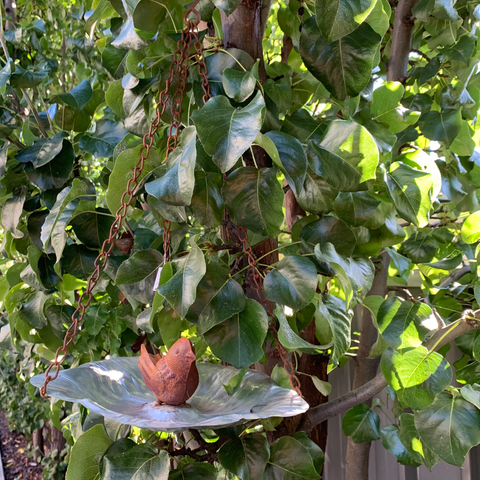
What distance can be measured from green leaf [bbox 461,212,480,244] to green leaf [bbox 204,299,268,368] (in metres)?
0.52

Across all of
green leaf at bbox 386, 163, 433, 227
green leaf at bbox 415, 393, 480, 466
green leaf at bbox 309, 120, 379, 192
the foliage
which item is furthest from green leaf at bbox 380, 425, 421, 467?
green leaf at bbox 309, 120, 379, 192

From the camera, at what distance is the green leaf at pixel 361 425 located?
108cm

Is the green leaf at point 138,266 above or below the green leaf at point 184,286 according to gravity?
below

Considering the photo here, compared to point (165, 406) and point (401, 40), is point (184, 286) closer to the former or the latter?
point (165, 406)

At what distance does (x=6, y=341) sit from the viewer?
46.4 inches

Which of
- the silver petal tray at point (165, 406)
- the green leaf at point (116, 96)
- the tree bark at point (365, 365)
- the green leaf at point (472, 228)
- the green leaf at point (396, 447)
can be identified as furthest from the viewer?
the tree bark at point (365, 365)

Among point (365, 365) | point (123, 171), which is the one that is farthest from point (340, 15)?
point (365, 365)

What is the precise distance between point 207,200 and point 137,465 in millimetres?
366

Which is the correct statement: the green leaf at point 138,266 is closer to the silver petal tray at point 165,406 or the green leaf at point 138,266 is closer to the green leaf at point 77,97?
the silver petal tray at point 165,406

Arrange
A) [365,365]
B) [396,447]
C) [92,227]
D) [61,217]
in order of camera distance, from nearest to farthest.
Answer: [61,217], [92,227], [396,447], [365,365]

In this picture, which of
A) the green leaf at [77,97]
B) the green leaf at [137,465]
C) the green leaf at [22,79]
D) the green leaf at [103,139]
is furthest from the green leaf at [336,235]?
the green leaf at [22,79]

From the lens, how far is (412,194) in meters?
0.65

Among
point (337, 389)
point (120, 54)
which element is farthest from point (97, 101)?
point (337, 389)

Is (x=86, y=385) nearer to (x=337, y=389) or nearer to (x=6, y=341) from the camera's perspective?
(x=6, y=341)
